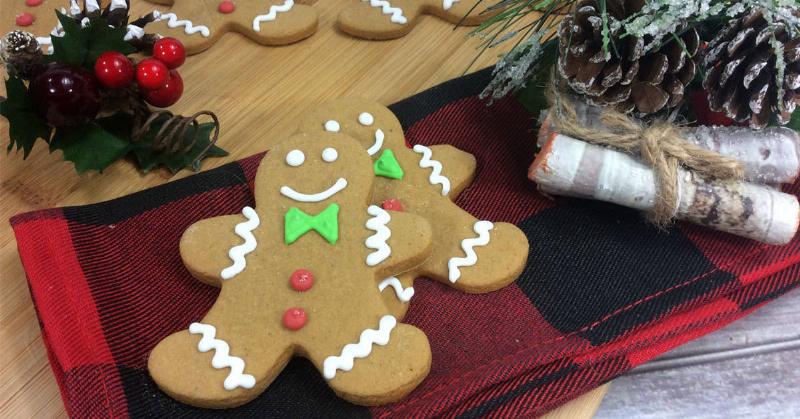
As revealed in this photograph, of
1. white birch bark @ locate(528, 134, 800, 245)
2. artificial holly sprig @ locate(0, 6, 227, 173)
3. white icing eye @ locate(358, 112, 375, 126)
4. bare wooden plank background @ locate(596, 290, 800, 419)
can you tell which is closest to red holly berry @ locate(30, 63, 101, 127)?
artificial holly sprig @ locate(0, 6, 227, 173)

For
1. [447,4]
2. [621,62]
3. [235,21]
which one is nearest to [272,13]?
[235,21]

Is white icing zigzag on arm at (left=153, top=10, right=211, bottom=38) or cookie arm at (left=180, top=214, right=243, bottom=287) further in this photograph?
white icing zigzag on arm at (left=153, top=10, right=211, bottom=38)

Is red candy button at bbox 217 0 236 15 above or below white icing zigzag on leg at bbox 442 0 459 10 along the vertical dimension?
below

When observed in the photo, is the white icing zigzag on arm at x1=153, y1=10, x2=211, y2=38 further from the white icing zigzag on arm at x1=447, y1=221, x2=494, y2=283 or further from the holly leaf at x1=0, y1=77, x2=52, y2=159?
the white icing zigzag on arm at x1=447, y1=221, x2=494, y2=283

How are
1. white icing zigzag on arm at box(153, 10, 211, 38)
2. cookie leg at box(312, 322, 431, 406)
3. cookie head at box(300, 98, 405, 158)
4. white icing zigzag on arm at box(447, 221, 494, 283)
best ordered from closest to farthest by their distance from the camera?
cookie leg at box(312, 322, 431, 406)
white icing zigzag on arm at box(447, 221, 494, 283)
cookie head at box(300, 98, 405, 158)
white icing zigzag on arm at box(153, 10, 211, 38)

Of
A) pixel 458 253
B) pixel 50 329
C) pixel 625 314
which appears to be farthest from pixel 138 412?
pixel 625 314

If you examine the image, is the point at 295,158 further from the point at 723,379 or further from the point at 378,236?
the point at 723,379

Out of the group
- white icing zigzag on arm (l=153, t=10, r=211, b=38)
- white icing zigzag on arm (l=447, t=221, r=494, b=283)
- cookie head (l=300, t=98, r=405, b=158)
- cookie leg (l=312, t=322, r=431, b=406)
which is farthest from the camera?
white icing zigzag on arm (l=153, t=10, r=211, b=38)

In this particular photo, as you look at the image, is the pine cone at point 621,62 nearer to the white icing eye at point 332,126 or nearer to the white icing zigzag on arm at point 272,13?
the white icing eye at point 332,126
